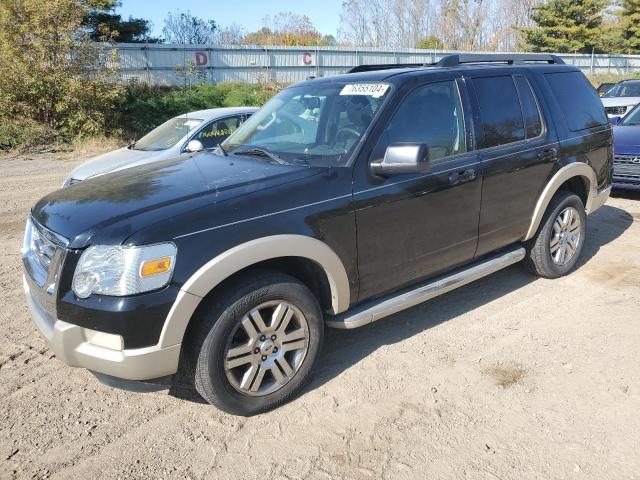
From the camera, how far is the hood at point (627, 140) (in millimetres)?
8180

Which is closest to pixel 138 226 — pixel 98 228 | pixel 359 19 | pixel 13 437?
pixel 98 228

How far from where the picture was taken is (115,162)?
8188mm

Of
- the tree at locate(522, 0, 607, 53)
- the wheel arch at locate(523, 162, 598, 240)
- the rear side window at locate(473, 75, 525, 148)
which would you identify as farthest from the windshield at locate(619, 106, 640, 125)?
the tree at locate(522, 0, 607, 53)

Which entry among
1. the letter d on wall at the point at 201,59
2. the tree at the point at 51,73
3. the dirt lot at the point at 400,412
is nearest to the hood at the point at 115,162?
the dirt lot at the point at 400,412

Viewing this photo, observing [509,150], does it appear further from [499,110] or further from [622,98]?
[622,98]

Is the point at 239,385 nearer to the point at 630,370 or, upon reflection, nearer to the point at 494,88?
the point at 630,370

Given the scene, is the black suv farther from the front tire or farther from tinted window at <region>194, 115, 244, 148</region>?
tinted window at <region>194, 115, 244, 148</region>

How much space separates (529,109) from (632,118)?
584 centimetres

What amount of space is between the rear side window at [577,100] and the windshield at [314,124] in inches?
84.4

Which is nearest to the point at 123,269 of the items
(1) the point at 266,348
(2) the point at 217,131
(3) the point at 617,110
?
(1) the point at 266,348

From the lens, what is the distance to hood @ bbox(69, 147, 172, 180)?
7.82 metres

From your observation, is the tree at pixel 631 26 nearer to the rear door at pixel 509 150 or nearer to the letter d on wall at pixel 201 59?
the letter d on wall at pixel 201 59

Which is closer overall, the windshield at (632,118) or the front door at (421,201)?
the front door at (421,201)

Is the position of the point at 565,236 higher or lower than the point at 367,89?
lower
